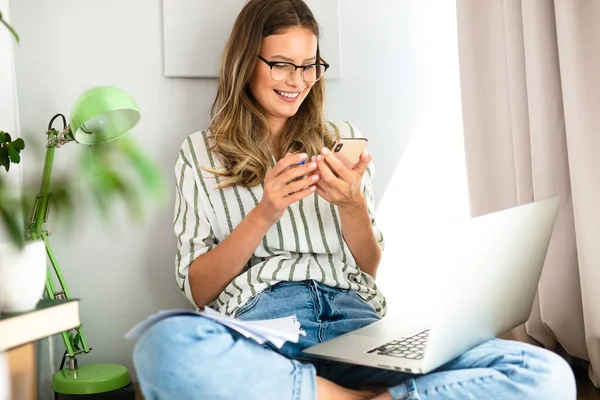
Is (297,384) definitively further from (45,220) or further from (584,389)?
(584,389)

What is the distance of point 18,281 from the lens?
3.36ft

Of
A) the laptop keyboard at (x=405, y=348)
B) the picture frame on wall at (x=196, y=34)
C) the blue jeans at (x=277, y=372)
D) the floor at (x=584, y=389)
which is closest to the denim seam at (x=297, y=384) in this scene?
the blue jeans at (x=277, y=372)

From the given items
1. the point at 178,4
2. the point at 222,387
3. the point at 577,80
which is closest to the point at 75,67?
the point at 178,4

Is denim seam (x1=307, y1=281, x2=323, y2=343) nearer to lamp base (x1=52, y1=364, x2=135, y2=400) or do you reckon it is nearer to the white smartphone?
the white smartphone

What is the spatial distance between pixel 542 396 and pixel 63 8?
53.7 inches

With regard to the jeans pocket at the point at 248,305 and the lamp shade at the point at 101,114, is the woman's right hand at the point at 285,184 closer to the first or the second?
the jeans pocket at the point at 248,305

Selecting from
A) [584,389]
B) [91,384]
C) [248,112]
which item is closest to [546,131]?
→ [584,389]

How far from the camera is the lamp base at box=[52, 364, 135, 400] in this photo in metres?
1.53

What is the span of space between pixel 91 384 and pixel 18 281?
23.0 inches

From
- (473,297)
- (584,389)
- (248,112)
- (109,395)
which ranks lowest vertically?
(584,389)

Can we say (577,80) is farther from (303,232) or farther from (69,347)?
(69,347)

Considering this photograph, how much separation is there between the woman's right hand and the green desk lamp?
0.95ft

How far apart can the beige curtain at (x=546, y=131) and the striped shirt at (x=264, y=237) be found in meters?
0.50

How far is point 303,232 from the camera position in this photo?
5.41 feet
